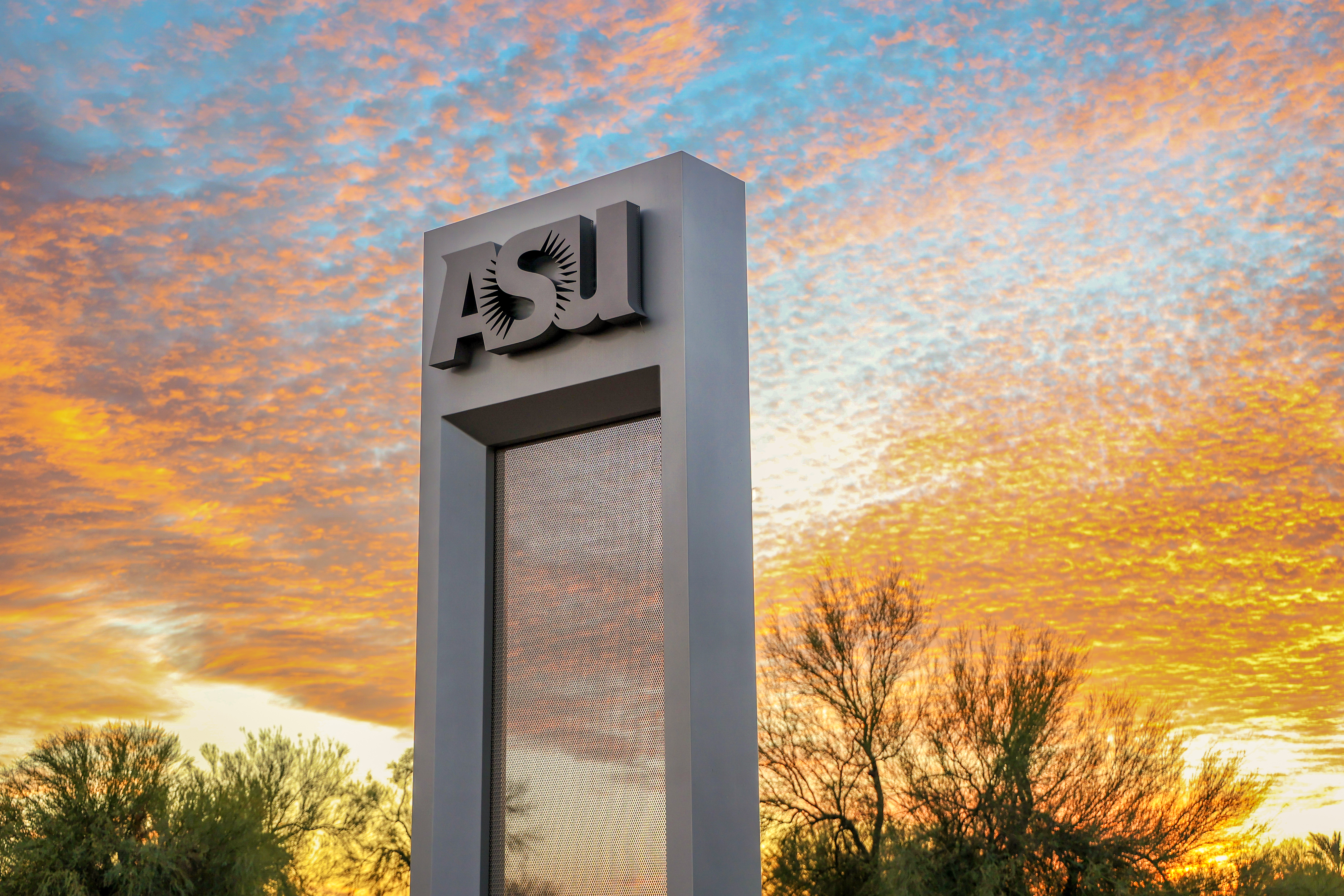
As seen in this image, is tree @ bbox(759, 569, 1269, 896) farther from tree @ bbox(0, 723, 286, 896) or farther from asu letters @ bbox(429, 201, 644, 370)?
asu letters @ bbox(429, 201, 644, 370)

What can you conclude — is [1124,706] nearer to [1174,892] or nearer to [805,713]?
[1174,892]

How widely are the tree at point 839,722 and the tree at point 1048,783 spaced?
40 cm

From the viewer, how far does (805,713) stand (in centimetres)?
1234

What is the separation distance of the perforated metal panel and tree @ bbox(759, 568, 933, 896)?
885cm

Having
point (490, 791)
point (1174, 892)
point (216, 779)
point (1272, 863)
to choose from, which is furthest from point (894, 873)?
point (490, 791)

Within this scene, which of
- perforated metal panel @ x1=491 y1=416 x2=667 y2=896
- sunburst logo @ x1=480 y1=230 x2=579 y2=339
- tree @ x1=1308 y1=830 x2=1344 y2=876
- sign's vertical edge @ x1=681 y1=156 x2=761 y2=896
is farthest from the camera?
tree @ x1=1308 y1=830 x2=1344 y2=876

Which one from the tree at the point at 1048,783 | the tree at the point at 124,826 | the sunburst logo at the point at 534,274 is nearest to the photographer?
the sunburst logo at the point at 534,274

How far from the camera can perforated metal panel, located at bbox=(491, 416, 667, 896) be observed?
10.8 feet

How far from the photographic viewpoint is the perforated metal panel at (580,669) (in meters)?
3.28

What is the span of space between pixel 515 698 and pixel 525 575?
0.40 meters

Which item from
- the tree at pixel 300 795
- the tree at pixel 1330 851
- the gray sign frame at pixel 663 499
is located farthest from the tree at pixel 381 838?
the gray sign frame at pixel 663 499

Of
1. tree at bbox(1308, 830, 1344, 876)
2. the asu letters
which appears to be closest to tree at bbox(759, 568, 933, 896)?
tree at bbox(1308, 830, 1344, 876)

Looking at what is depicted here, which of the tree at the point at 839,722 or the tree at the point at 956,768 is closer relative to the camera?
the tree at the point at 956,768

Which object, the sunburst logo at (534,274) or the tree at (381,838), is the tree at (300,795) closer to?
the tree at (381,838)
